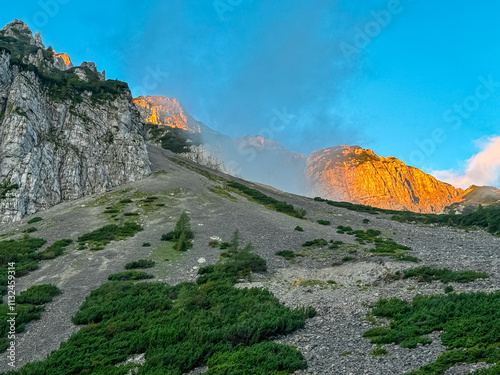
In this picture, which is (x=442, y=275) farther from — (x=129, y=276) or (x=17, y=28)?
(x=17, y=28)

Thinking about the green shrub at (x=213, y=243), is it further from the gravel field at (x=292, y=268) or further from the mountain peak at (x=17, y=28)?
the mountain peak at (x=17, y=28)

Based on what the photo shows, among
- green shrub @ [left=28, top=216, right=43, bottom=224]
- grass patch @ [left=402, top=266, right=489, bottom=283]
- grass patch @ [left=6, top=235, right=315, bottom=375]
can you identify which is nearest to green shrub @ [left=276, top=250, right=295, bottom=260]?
grass patch @ [left=6, top=235, right=315, bottom=375]

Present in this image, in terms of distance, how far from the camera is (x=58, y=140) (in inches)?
2985

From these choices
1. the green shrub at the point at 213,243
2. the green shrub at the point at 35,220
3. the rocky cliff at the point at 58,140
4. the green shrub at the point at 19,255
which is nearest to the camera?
the green shrub at the point at 19,255

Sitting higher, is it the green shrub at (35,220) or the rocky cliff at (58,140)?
the rocky cliff at (58,140)

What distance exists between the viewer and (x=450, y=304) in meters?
14.7

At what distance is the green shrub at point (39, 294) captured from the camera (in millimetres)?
22734

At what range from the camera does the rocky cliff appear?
6225cm

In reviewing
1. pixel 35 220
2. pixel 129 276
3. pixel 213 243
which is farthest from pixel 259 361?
pixel 35 220

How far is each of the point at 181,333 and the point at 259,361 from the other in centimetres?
516

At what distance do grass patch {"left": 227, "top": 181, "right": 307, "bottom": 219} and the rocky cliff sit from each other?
27389 mm

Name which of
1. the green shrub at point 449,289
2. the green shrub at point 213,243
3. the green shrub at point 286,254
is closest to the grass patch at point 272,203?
the green shrub at point 213,243

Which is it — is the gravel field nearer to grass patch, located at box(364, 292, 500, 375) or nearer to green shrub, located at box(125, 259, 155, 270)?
grass patch, located at box(364, 292, 500, 375)

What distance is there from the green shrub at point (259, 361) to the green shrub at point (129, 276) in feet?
57.6
